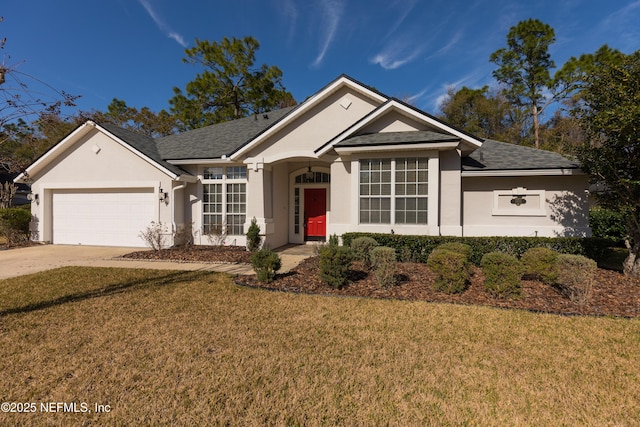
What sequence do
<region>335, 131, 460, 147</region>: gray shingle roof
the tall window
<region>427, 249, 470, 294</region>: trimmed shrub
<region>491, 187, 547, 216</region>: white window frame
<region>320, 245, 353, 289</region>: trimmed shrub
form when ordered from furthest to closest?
the tall window
<region>491, 187, 547, 216</region>: white window frame
<region>335, 131, 460, 147</region>: gray shingle roof
<region>320, 245, 353, 289</region>: trimmed shrub
<region>427, 249, 470, 294</region>: trimmed shrub

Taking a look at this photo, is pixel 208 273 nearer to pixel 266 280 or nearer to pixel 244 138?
pixel 266 280

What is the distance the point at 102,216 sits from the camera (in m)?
12.7

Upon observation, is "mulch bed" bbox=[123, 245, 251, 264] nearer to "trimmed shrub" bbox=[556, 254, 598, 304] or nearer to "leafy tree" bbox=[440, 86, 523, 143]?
"trimmed shrub" bbox=[556, 254, 598, 304]

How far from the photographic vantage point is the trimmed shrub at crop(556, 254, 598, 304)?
551 centimetres

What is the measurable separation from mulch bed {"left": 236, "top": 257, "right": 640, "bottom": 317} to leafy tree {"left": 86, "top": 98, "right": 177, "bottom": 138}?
3035cm

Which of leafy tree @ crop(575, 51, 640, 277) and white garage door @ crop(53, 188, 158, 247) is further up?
leafy tree @ crop(575, 51, 640, 277)

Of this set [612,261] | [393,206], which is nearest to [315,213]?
[393,206]

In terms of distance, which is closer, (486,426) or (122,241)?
(486,426)

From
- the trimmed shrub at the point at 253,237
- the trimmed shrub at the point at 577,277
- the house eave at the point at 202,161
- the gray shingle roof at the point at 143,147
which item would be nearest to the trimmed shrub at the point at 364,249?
the trimmed shrub at the point at 577,277

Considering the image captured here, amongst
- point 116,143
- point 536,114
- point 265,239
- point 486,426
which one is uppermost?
point 536,114

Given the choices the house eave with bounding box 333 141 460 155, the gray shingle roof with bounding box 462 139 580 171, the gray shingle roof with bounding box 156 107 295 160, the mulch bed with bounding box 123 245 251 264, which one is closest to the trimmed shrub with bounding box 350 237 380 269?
the house eave with bounding box 333 141 460 155

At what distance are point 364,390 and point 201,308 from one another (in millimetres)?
3479

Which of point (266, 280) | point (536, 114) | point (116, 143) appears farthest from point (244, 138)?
point (536, 114)

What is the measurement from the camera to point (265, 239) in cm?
1139
